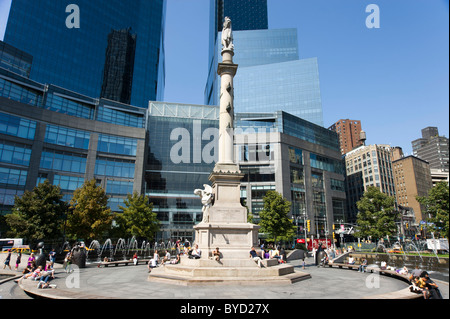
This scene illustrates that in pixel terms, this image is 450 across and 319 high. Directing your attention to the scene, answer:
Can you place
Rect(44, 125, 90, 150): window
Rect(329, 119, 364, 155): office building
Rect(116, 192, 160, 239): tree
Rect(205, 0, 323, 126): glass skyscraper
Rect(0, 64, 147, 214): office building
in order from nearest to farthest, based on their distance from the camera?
Rect(116, 192, 160, 239): tree < Rect(0, 64, 147, 214): office building < Rect(44, 125, 90, 150): window < Rect(205, 0, 323, 126): glass skyscraper < Rect(329, 119, 364, 155): office building

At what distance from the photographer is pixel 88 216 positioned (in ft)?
112

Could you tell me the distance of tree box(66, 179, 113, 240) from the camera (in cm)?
3366

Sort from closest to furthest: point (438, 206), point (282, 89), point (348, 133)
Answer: point (438, 206)
point (282, 89)
point (348, 133)

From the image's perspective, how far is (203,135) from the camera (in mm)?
64438

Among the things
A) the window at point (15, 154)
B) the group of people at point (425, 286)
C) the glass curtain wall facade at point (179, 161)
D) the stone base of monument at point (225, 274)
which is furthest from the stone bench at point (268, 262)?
the window at point (15, 154)

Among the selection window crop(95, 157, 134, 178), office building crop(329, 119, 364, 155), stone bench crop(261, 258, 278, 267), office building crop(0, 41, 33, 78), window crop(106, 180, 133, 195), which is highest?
office building crop(329, 119, 364, 155)

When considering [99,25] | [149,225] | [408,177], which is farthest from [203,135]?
[408,177]

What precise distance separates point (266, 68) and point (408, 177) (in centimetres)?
7594

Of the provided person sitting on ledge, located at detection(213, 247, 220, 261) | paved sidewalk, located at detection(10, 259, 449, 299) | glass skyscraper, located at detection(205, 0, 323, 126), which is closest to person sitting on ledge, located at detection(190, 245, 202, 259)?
person sitting on ledge, located at detection(213, 247, 220, 261)

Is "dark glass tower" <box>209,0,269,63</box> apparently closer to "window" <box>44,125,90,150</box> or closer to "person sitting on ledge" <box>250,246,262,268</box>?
"window" <box>44,125,90,150</box>

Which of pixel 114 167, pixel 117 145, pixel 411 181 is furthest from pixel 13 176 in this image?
pixel 411 181

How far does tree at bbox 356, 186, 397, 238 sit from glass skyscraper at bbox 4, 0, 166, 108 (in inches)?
3795

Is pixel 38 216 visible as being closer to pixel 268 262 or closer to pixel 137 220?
pixel 137 220

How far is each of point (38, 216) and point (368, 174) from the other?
368 ft
